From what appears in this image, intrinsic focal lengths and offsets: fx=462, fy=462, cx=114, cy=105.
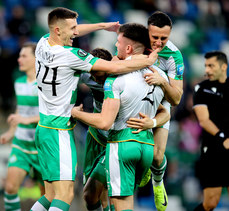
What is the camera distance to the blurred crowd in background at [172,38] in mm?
9422

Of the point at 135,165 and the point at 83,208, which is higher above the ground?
the point at 135,165

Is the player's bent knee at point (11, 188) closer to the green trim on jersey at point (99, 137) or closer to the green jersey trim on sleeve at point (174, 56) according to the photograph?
the green trim on jersey at point (99, 137)

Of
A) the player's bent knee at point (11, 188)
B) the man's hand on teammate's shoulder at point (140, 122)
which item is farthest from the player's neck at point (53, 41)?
the player's bent knee at point (11, 188)

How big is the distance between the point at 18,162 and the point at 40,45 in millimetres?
2356

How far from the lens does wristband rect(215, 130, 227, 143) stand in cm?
648

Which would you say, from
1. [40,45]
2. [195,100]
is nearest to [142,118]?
[40,45]

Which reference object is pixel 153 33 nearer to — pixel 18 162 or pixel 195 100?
pixel 195 100

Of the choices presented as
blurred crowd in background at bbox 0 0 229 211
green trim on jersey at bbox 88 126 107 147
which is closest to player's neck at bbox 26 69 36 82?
blurred crowd in background at bbox 0 0 229 211

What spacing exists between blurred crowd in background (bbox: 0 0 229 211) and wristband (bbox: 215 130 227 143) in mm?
2624

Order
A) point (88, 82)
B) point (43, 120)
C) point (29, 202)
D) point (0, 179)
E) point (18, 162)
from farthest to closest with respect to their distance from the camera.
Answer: point (0, 179), point (29, 202), point (18, 162), point (88, 82), point (43, 120)

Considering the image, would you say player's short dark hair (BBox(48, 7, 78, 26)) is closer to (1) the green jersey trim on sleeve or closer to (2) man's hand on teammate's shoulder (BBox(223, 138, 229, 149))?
(1) the green jersey trim on sleeve

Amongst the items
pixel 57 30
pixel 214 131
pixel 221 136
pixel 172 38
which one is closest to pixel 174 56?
pixel 57 30

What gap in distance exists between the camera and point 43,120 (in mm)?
4664

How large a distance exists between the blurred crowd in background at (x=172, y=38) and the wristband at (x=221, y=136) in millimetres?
2624
